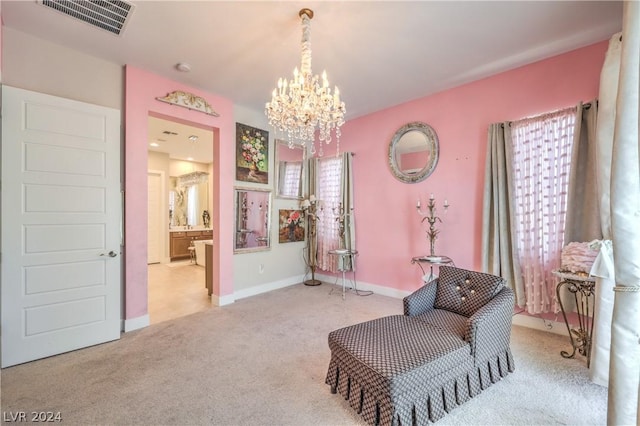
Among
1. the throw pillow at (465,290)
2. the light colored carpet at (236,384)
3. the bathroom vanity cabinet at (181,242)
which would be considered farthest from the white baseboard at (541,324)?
the bathroom vanity cabinet at (181,242)

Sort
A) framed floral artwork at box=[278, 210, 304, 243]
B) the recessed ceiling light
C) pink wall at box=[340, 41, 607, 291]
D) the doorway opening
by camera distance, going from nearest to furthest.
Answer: pink wall at box=[340, 41, 607, 291] < the recessed ceiling light < framed floral artwork at box=[278, 210, 304, 243] < the doorway opening

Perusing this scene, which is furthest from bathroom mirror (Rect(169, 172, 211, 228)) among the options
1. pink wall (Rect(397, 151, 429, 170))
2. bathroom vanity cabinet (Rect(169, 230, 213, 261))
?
pink wall (Rect(397, 151, 429, 170))

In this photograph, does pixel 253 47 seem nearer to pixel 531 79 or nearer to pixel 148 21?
pixel 148 21

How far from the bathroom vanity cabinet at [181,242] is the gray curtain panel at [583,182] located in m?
7.87

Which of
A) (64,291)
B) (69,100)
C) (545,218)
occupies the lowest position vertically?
(64,291)

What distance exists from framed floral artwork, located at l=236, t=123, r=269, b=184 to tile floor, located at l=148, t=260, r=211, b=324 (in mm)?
1987

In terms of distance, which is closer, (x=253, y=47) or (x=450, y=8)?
(x=450, y=8)

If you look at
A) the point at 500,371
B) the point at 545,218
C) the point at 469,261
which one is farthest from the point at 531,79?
the point at 500,371

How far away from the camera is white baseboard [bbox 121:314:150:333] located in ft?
10.1

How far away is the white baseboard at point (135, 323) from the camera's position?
3076 mm

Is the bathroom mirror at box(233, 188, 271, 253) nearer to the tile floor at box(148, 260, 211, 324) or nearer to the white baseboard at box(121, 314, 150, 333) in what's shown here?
the tile floor at box(148, 260, 211, 324)

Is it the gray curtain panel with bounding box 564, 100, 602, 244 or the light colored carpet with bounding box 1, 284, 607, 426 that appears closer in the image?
the light colored carpet with bounding box 1, 284, 607, 426

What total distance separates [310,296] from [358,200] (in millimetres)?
1805

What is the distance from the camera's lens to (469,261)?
11.7 ft
